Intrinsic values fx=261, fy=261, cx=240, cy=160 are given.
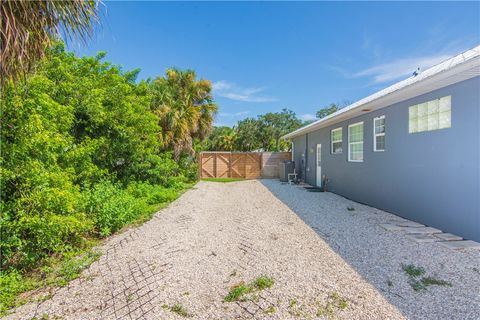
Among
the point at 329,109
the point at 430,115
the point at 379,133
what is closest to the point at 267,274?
the point at 430,115

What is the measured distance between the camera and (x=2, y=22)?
6.63 feet

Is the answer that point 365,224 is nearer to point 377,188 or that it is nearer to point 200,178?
point 377,188

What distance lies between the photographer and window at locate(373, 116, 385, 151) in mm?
7352

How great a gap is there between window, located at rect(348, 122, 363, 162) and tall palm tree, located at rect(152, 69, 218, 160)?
24.1ft

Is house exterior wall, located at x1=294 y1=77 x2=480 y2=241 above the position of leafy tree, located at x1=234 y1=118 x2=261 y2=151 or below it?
below

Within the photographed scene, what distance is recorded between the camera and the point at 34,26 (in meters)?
2.28

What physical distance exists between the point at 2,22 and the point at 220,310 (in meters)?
3.14

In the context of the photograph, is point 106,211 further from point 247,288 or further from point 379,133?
point 379,133

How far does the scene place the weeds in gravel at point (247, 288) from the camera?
286 cm

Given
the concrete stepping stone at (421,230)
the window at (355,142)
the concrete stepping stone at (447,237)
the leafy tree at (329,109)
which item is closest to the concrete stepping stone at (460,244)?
the concrete stepping stone at (447,237)

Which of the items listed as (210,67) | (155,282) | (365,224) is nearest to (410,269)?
(365,224)

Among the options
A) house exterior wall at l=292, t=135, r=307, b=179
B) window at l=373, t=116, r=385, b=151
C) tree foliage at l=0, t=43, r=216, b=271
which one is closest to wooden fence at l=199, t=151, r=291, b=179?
house exterior wall at l=292, t=135, r=307, b=179

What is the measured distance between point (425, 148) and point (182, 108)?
33.8ft

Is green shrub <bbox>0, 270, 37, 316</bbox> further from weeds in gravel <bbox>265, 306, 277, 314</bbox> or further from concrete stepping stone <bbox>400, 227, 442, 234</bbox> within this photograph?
concrete stepping stone <bbox>400, 227, 442, 234</bbox>
